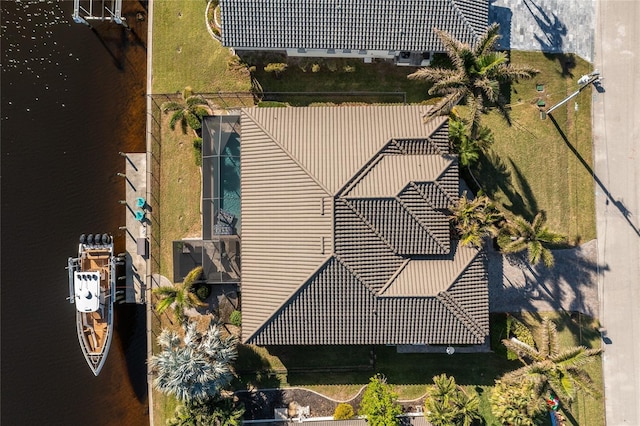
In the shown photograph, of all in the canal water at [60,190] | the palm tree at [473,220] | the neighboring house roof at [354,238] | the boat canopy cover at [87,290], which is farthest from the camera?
the canal water at [60,190]

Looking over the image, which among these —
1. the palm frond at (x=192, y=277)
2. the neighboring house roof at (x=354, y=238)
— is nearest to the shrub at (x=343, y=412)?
the neighboring house roof at (x=354, y=238)

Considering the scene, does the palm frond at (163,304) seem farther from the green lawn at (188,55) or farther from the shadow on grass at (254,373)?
the green lawn at (188,55)

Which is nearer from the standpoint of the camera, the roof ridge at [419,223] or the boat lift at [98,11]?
the roof ridge at [419,223]

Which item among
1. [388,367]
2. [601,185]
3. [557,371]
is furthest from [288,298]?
[601,185]

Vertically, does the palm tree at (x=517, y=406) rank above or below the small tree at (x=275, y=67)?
below

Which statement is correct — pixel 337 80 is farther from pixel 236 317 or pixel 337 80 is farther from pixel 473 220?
pixel 236 317

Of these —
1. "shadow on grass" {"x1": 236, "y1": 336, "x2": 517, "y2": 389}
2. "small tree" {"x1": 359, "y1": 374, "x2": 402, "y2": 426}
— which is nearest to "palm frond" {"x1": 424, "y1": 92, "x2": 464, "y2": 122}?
"shadow on grass" {"x1": 236, "y1": 336, "x2": 517, "y2": 389}

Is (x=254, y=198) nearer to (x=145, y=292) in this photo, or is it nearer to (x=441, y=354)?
(x=145, y=292)
